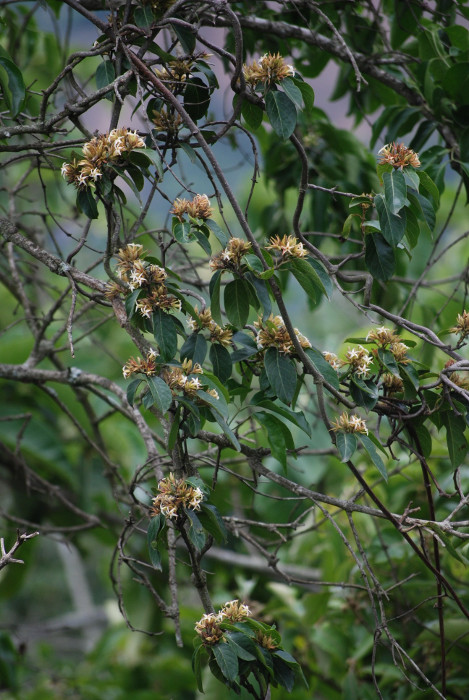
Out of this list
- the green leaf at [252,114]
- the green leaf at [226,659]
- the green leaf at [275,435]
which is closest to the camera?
the green leaf at [226,659]

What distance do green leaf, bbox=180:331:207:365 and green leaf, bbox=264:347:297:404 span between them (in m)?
0.10

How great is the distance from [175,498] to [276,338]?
0.30 metres

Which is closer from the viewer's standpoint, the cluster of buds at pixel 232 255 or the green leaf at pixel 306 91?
the cluster of buds at pixel 232 255

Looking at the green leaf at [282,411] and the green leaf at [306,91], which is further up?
the green leaf at [306,91]

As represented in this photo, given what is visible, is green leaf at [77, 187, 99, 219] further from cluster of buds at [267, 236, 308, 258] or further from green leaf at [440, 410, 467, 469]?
green leaf at [440, 410, 467, 469]

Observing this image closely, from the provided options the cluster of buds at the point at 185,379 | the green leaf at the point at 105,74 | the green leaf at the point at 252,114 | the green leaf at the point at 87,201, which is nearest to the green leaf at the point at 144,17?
the green leaf at the point at 105,74

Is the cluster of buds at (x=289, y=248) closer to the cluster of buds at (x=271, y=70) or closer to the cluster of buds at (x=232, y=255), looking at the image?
the cluster of buds at (x=232, y=255)

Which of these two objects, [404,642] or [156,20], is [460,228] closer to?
[404,642]

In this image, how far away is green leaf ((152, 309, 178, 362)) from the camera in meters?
1.10

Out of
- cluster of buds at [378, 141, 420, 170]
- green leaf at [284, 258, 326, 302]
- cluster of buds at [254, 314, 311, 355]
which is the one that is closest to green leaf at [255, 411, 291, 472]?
cluster of buds at [254, 314, 311, 355]

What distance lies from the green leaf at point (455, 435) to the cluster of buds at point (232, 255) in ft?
1.42

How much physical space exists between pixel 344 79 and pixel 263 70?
3.22 feet

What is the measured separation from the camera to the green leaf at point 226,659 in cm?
100

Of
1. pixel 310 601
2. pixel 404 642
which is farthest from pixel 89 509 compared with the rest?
pixel 404 642
